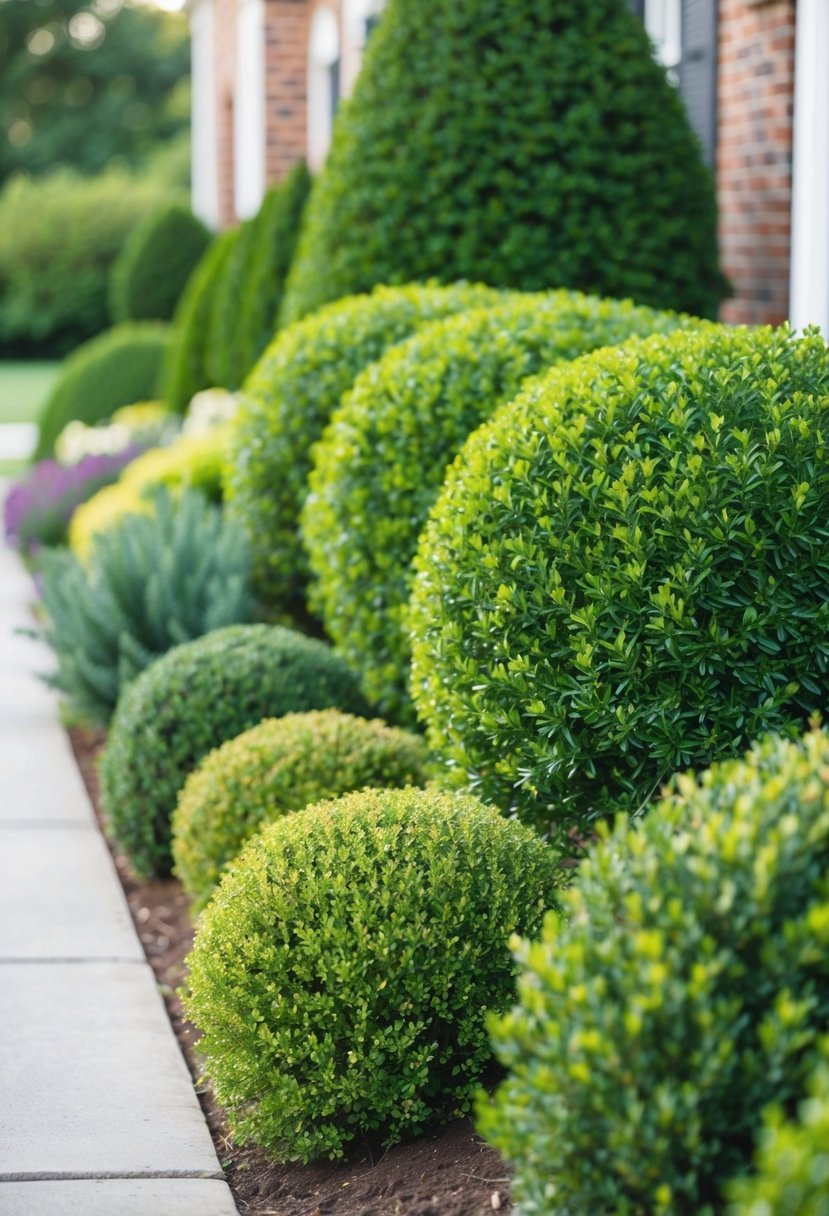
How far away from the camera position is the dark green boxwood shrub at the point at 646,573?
2.96m

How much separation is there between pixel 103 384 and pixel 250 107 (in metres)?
5.26

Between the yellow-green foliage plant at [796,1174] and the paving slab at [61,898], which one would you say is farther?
the paving slab at [61,898]

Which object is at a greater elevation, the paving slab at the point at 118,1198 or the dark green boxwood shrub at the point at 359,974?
the dark green boxwood shrub at the point at 359,974

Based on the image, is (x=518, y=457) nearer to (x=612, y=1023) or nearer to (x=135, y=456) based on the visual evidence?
(x=612, y=1023)

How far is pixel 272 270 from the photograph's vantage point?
10.3m

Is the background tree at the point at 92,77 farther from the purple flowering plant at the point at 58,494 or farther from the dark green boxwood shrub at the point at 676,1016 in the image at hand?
the dark green boxwood shrub at the point at 676,1016

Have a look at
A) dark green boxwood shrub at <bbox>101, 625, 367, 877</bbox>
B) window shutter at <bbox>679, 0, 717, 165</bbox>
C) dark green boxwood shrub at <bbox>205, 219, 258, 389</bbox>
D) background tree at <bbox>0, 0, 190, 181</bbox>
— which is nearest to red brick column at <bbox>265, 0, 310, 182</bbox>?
dark green boxwood shrub at <bbox>205, 219, 258, 389</bbox>

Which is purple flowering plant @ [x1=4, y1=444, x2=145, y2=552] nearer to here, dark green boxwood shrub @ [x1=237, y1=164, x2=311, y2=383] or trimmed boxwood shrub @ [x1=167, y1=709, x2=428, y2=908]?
dark green boxwood shrub @ [x1=237, y1=164, x2=311, y2=383]

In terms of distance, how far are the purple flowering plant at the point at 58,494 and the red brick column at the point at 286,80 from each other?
6.80 m

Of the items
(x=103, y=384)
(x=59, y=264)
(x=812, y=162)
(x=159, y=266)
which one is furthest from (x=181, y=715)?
(x=59, y=264)

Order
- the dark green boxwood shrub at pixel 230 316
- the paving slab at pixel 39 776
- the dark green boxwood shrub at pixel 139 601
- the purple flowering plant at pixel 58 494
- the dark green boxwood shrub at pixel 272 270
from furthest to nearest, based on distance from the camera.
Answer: the dark green boxwood shrub at pixel 230 316, the dark green boxwood shrub at pixel 272 270, the purple flowering plant at pixel 58 494, the dark green boxwood shrub at pixel 139 601, the paving slab at pixel 39 776

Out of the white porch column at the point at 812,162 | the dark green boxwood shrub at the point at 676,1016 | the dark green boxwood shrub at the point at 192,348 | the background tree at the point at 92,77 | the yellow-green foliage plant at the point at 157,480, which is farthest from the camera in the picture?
the background tree at the point at 92,77

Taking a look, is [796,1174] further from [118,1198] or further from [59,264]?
[59,264]

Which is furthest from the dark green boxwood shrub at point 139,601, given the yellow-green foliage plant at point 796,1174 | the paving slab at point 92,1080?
the yellow-green foliage plant at point 796,1174
